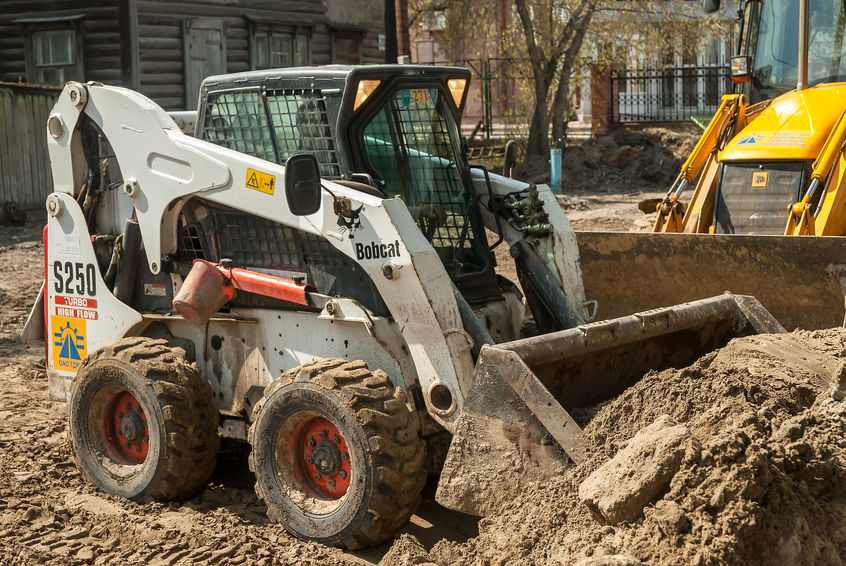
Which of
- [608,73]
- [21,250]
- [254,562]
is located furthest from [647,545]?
[608,73]

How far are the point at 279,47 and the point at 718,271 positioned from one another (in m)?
17.1

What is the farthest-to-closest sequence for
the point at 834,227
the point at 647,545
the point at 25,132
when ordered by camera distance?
the point at 25,132
the point at 834,227
the point at 647,545

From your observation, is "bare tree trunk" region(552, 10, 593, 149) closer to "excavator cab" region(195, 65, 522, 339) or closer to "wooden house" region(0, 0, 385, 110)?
"wooden house" region(0, 0, 385, 110)

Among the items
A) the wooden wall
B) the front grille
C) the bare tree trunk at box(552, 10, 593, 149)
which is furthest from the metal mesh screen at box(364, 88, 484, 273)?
the bare tree trunk at box(552, 10, 593, 149)

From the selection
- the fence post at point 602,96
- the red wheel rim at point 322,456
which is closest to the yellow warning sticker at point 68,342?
the red wheel rim at point 322,456

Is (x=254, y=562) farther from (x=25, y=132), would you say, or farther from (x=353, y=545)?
(x=25, y=132)

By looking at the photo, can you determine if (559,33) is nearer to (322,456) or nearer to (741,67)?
(741,67)

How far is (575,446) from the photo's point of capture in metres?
4.42

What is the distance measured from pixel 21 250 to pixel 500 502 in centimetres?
1137

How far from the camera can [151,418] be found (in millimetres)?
5617

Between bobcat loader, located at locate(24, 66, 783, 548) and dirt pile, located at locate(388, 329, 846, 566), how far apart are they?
0.70 feet

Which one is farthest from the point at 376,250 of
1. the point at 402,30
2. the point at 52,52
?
the point at 402,30

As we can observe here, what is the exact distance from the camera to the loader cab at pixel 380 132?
18.3 feet

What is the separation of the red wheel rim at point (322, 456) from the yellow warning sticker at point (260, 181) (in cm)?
116
